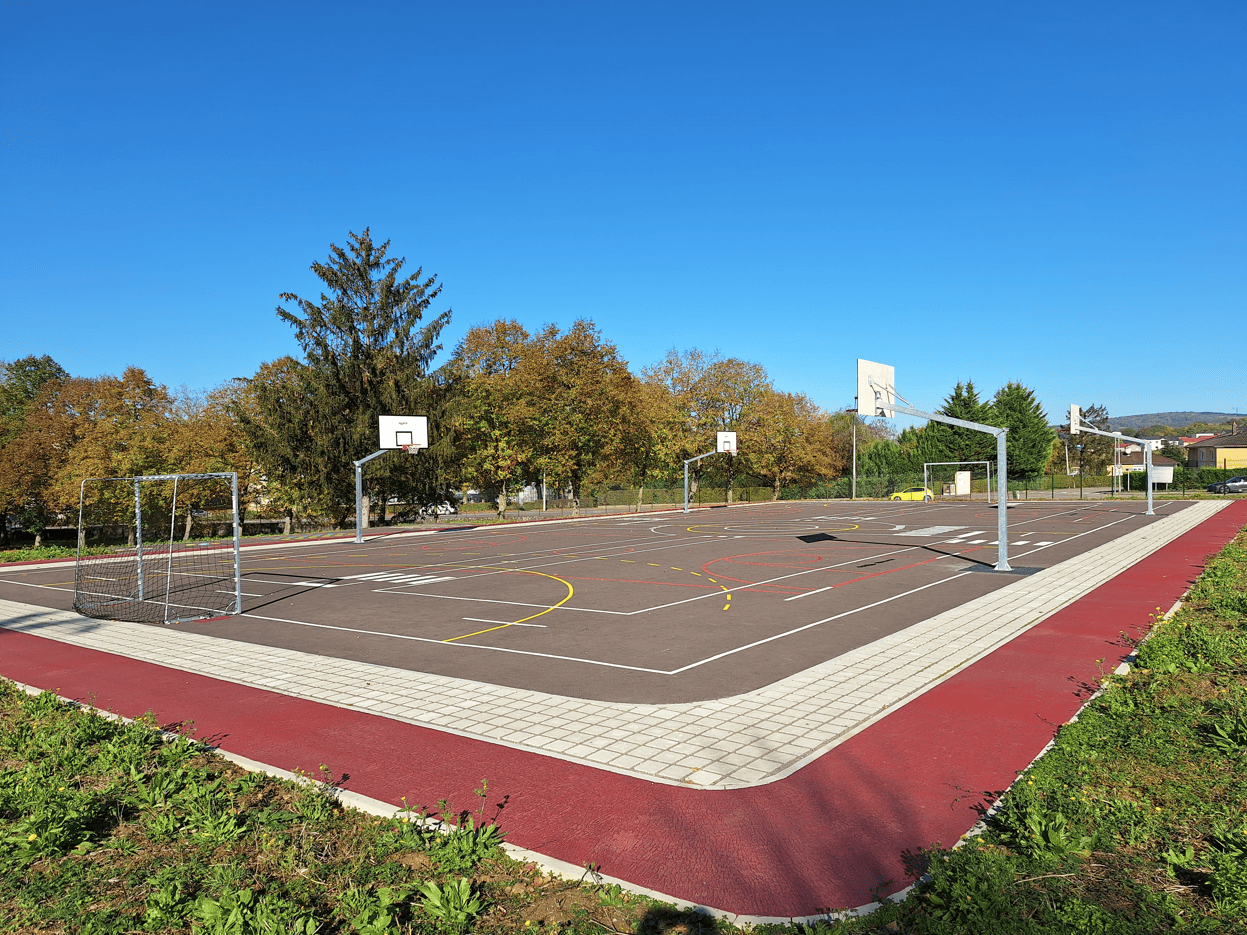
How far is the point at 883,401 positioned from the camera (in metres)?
22.3

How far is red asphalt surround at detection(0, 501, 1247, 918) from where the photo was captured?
4.88 metres

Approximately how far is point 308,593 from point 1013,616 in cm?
1489

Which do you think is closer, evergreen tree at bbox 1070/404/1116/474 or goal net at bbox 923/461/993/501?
goal net at bbox 923/461/993/501

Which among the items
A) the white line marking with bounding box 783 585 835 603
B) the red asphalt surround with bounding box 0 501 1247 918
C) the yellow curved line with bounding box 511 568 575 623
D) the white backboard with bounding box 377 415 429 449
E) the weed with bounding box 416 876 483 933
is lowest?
the yellow curved line with bounding box 511 568 575 623

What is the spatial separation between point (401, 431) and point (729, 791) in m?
35.7

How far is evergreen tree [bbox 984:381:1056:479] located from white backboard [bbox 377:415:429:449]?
207ft

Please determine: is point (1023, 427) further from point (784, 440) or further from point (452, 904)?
point (452, 904)

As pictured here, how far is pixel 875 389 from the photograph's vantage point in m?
22.7

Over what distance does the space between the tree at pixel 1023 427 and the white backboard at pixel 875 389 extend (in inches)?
2480

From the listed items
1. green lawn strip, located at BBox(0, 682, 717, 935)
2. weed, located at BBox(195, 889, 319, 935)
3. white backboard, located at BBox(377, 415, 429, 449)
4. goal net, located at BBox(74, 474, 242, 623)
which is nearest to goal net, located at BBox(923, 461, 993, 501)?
white backboard, located at BBox(377, 415, 429, 449)

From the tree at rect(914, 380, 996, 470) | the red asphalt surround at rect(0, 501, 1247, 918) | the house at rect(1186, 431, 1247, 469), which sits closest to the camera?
the red asphalt surround at rect(0, 501, 1247, 918)

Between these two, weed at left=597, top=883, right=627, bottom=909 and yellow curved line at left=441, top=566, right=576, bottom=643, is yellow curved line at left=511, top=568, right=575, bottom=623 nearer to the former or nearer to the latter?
yellow curved line at left=441, top=566, right=576, bottom=643

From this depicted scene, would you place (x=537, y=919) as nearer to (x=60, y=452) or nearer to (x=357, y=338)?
(x=357, y=338)

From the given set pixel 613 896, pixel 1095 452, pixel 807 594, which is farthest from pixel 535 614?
pixel 1095 452
